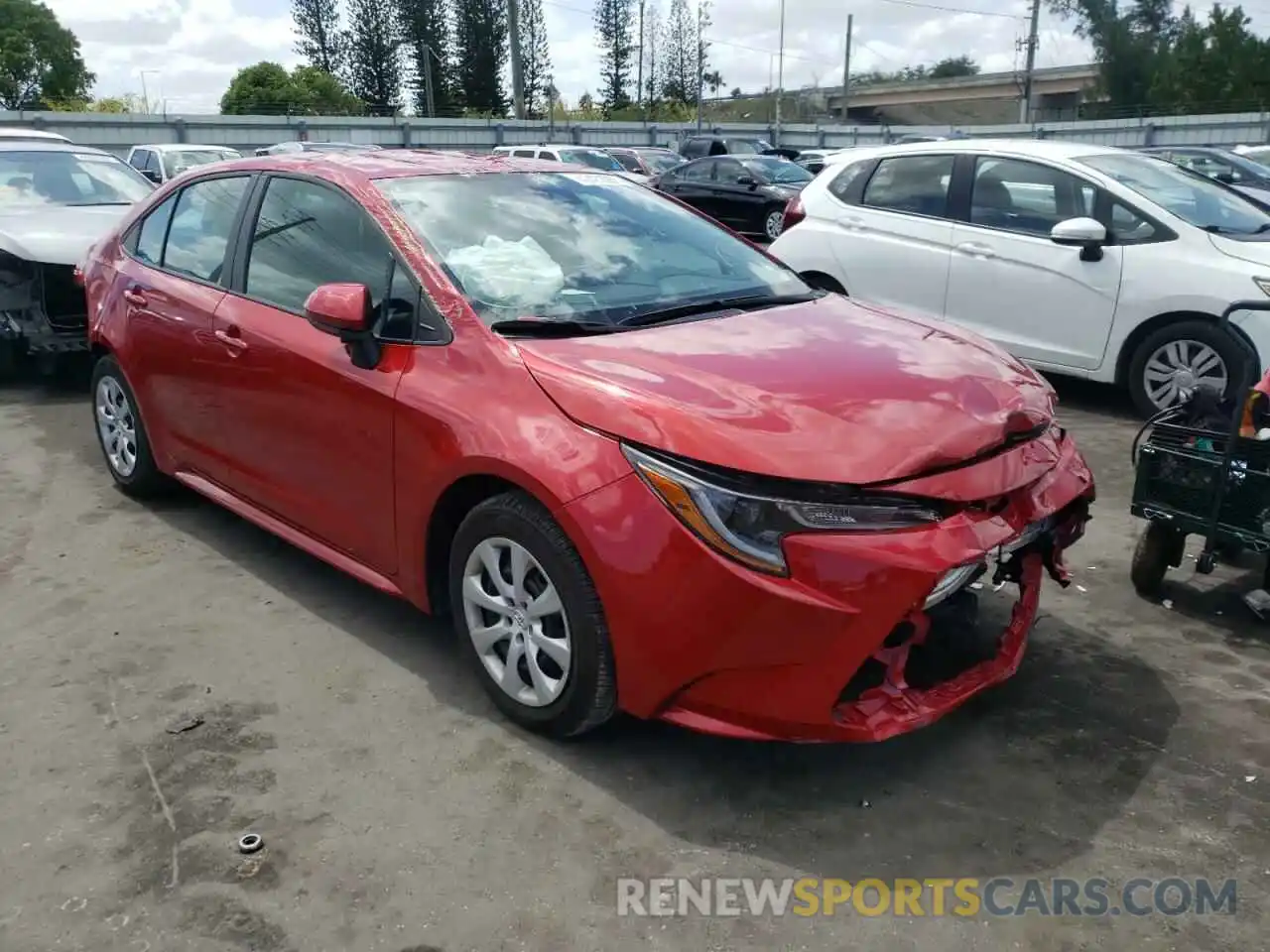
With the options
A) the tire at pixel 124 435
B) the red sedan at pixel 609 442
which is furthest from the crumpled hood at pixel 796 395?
the tire at pixel 124 435

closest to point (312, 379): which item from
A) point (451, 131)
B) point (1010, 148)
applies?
point (1010, 148)

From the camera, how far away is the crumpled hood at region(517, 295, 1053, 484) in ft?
8.92

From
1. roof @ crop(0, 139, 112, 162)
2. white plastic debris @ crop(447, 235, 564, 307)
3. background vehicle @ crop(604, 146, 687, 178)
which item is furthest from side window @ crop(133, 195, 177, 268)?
background vehicle @ crop(604, 146, 687, 178)

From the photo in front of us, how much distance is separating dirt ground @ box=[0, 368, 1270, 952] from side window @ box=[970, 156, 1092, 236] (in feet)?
11.0

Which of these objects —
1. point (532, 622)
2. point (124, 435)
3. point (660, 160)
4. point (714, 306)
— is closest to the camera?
point (532, 622)

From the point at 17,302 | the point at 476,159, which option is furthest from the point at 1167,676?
the point at 17,302

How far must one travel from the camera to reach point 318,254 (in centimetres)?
389

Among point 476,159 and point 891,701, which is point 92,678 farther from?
point 891,701

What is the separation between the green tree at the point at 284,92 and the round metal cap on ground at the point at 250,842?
61.5 meters

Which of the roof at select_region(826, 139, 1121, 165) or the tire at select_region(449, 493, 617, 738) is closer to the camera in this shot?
the tire at select_region(449, 493, 617, 738)

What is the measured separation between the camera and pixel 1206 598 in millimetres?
4195

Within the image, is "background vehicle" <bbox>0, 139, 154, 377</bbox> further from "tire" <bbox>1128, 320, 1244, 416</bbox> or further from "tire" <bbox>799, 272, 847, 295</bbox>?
"tire" <bbox>1128, 320, 1244, 416</bbox>

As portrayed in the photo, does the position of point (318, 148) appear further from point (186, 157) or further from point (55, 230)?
point (186, 157)

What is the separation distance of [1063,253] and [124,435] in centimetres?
541
